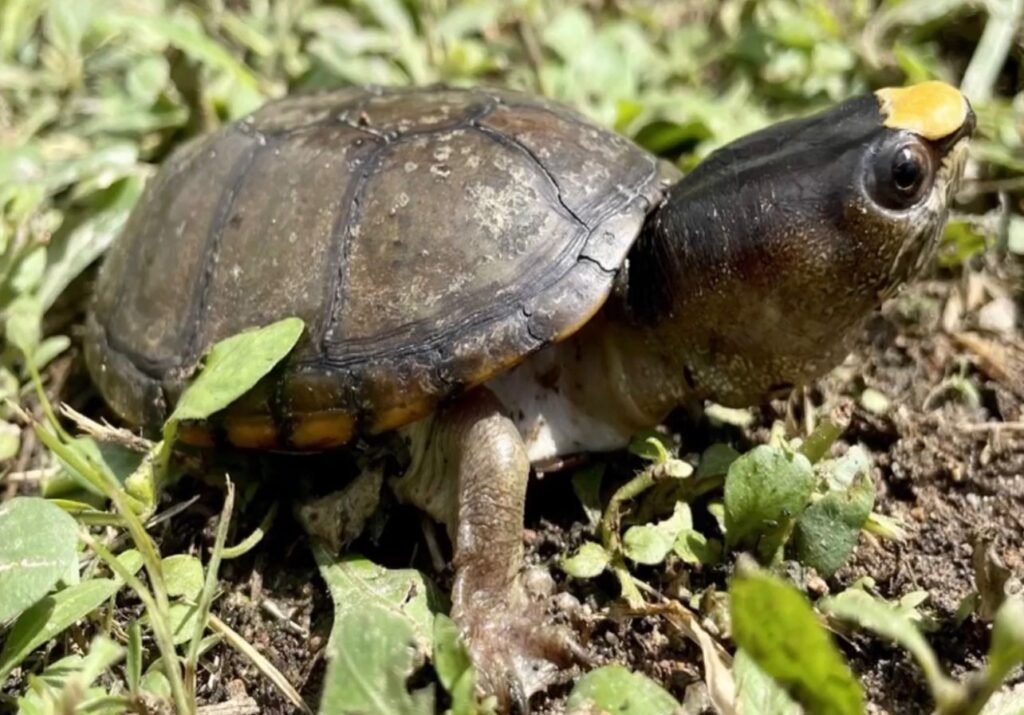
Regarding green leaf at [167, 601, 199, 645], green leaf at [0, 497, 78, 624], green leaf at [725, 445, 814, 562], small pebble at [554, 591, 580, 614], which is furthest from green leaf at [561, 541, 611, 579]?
green leaf at [0, 497, 78, 624]

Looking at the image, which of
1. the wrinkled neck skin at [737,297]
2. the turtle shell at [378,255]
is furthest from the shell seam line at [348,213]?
the wrinkled neck skin at [737,297]

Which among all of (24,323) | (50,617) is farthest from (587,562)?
(24,323)

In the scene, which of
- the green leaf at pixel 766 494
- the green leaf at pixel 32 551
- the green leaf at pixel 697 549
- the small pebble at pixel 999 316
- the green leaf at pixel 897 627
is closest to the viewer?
the green leaf at pixel 897 627

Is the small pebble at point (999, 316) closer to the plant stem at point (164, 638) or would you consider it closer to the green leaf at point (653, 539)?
the green leaf at point (653, 539)

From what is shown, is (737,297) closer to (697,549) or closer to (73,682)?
(697,549)

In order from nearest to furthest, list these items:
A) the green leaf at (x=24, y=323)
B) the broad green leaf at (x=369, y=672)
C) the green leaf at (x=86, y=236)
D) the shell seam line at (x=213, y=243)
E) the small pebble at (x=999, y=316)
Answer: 1. the broad green leaf at (x=369, y=672)
2. the shell seam line at (x=213, y=243)
3. the green leaf at (x=24, y=323)
4. the small pebble at (x=999, y=316)
5. the green leaf at (x=86, y=236)

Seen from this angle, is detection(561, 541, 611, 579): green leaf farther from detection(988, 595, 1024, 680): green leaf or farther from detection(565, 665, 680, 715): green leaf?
detection(988, 595, 1024, 680): green leaf

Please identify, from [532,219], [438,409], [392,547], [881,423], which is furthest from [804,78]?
[392,547]
